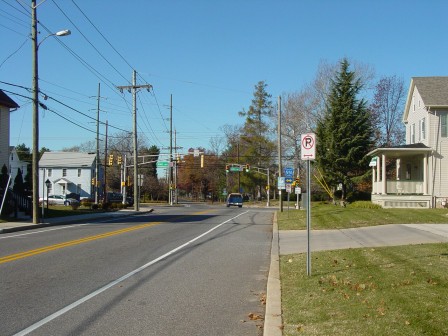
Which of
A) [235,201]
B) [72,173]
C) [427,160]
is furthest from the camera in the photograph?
[72,173]

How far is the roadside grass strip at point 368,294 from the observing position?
5.84 metres

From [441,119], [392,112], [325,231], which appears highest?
[392,112]

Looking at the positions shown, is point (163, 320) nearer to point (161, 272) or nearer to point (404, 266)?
point (161, 272)

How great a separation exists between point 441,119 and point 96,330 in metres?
31.3

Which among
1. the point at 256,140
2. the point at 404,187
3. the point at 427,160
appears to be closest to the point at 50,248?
the point at 404,187

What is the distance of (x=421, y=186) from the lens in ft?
106

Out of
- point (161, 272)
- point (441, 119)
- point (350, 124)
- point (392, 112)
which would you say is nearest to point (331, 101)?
point (350, 124)

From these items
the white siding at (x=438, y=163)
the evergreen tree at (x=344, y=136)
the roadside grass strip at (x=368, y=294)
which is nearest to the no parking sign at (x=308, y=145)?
the roadside grass strip at (x=368, y=294)

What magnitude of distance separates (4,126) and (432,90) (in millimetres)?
28259

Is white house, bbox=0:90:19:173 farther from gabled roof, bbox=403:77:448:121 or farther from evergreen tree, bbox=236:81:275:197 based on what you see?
evergreen tree, bbox=236:81:275:197

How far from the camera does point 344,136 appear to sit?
40094 millimetres

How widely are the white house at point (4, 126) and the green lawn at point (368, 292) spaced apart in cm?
2281

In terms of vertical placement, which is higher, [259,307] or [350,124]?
[350,124]

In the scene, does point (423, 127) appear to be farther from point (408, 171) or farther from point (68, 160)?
point (68, 160)
